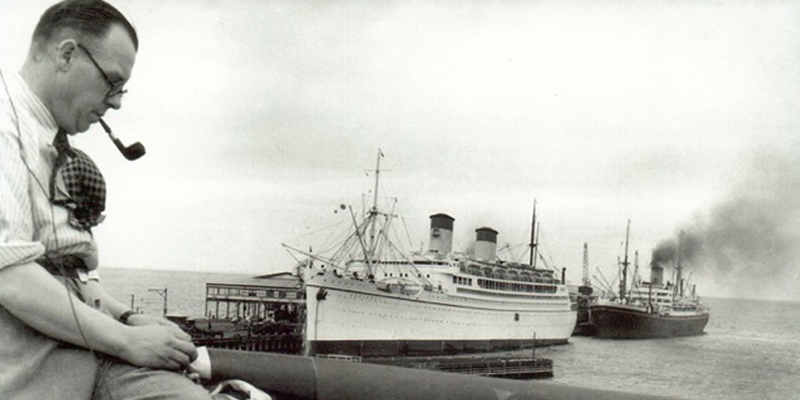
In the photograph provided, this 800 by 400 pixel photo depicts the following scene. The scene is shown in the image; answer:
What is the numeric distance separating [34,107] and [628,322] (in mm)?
45991

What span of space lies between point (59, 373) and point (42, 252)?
0.17 metres

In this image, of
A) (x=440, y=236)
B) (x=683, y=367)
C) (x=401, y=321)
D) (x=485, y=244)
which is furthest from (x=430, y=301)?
(x=683, y=367)

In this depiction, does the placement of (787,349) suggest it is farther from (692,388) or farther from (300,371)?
(300,371)

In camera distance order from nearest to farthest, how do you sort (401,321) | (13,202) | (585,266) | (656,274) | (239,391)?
(13,202)
(239,391)
(401,321)
(656,274)
(585,266)

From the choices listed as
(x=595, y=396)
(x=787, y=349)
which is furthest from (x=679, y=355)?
(x=595, y=396)

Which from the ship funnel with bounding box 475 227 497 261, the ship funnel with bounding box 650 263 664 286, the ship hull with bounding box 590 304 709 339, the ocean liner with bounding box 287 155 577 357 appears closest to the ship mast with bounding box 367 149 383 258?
the ocean liner with bounding box 287 155 577 357

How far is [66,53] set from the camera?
94 centimetres

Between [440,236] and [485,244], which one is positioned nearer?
[440,236]

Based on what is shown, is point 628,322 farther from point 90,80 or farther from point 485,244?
point 90,80

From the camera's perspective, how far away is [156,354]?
0.94 meters

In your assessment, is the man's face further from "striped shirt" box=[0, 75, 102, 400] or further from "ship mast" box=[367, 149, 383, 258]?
"ship mast" box=[367, 149, 383, 258]

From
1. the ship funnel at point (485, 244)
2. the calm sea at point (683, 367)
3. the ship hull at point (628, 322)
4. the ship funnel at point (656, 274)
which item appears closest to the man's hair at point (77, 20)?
the calm sea at point (683, 367)

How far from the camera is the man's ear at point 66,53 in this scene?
3.06 feet

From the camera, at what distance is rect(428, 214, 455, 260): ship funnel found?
3375 cm
